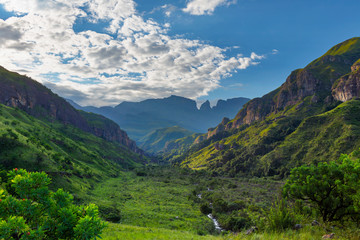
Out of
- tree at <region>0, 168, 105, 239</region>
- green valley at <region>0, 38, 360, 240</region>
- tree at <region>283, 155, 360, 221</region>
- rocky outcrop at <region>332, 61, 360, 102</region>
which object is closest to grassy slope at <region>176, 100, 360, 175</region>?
green valley at <region>0, 38, 360, 240</region>

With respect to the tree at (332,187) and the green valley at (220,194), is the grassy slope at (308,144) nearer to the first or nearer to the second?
the green valley at (220,194)

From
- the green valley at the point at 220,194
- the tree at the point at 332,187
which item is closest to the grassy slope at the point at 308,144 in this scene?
the green valley at the point at 220,194

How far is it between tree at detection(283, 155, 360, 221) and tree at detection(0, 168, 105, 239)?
21302mm

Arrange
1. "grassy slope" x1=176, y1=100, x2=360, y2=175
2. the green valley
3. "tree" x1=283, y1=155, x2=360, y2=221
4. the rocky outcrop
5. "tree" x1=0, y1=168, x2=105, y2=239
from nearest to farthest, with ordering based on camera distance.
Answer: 1. "tree" x1=0, y1=168, x2=105, y2=239
2. the green valley
3. "tree" x1=283, y1=155, x2=360, y2=221
4. "grassy slope" x1=176, y1=100, x2=360, y2=175
5. the rocky outcrop

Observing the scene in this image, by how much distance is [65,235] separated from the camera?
7.53 meters

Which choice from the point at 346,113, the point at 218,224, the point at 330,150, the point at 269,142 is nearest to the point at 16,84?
the point at 218,224

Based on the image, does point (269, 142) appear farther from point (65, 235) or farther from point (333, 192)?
point (65, 235)

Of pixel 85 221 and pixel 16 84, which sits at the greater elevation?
pixel 16 84

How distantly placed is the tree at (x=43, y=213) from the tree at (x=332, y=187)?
2130cm

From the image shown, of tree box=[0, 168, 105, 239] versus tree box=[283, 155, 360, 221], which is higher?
tree box=[0, 168, 105, 239]

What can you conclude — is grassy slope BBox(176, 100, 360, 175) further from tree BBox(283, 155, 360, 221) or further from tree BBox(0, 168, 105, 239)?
tree BBox(0, 168, 105, 239)

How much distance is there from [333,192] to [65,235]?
24213 millimetres

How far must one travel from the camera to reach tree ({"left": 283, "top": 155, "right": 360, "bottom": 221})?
17.1 metres

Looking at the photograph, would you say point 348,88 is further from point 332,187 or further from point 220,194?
point 332,187
